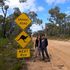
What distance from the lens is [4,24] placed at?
6475cm

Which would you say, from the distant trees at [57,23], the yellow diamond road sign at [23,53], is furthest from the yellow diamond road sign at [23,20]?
the distant trees at [57,23]

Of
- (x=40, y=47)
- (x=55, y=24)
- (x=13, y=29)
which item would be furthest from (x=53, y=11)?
(x=40, y=47)

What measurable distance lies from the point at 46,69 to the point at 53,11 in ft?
327

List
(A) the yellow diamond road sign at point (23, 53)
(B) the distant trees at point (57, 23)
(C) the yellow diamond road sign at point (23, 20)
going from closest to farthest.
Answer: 1. (A) the yellow diamond road sign at point (23, 53)
2. (C) the yellow diamond road sign at point (23, 20)
3. (B) the distant trees at point (57, 23)

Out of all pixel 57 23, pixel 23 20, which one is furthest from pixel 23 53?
pixel 57 23

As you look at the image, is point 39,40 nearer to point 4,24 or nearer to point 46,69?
point 46,69

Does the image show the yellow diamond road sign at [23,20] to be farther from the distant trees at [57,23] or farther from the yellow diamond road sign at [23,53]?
the distant trees at [57,23]

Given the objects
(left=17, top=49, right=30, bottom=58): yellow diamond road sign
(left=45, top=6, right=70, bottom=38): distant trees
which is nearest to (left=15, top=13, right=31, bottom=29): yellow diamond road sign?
(left=17, top=49, right=30, bottom=58): yellow diamond road sign

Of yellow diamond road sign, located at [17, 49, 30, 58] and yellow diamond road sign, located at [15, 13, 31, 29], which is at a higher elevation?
yellow diamond road sign, located at [15, 13, 31, 29]

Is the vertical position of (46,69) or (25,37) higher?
(25,37)

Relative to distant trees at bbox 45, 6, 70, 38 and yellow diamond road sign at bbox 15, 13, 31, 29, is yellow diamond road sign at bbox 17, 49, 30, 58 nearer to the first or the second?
yellow diamond road sign at bbox 15, 13, 31, 29

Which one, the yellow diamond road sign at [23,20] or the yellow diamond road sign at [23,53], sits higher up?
the yellow diamond road sign at [23,20]

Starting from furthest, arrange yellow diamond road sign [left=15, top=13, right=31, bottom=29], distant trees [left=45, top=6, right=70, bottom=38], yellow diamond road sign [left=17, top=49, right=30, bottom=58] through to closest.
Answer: distant trees [left=45, top=6, right=70, bottom=38], yellow diamond road sign [left=15, top=13, right=31, bottom=29], yellow diamond road sign [left=17, top=49, right=30, bottom=58]

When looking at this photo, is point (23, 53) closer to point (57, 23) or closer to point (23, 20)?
point (23, 20)
